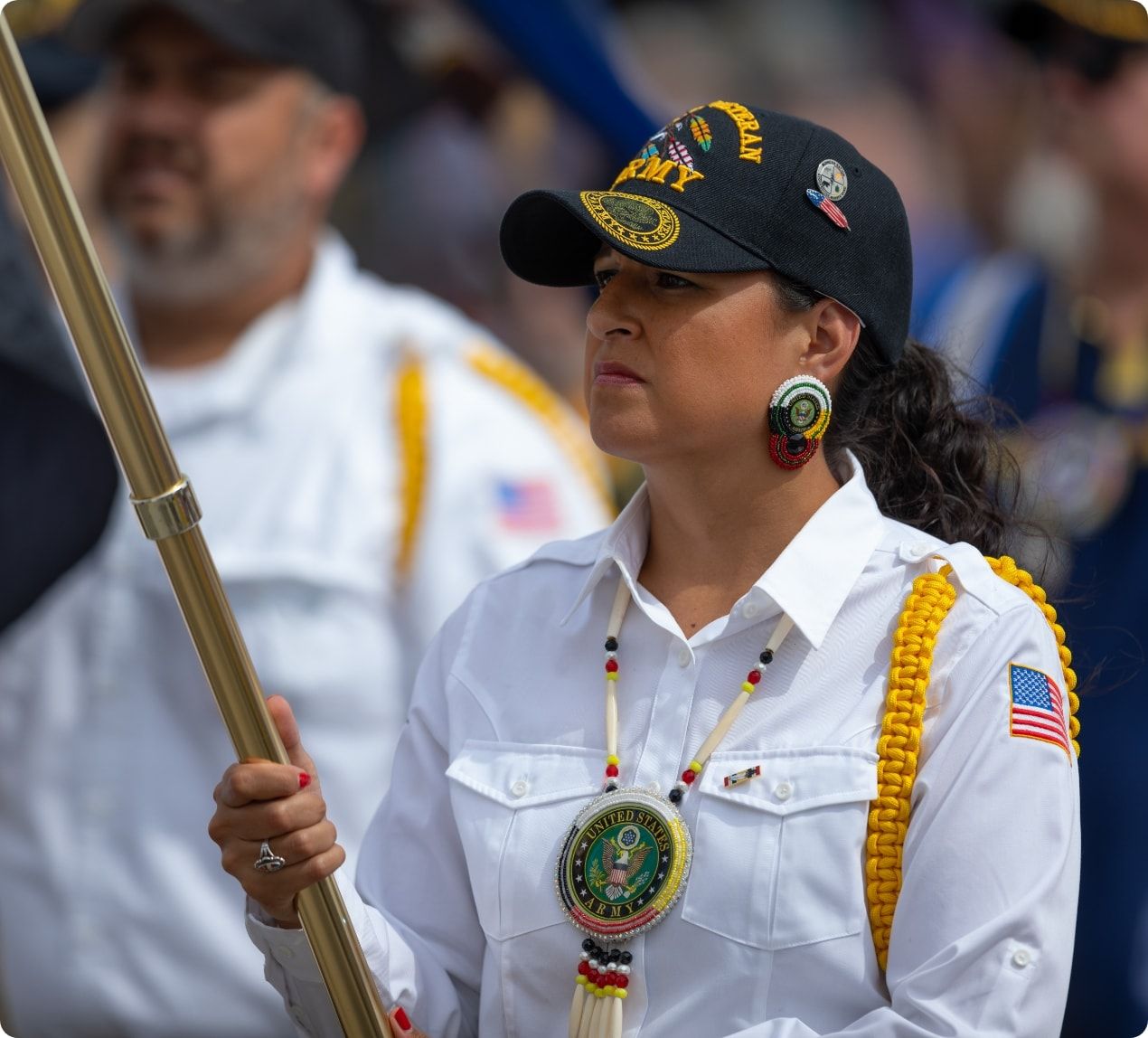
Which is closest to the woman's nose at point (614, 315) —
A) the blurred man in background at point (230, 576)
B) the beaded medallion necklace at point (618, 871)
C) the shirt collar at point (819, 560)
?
the shirt collar at point (819, 560)

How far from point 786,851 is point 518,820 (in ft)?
1.10

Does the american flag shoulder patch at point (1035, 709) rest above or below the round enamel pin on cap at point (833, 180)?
below

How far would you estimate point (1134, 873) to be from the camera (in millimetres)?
4801

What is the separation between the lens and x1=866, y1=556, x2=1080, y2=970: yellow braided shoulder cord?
2.03m

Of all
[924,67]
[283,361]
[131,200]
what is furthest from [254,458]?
[924,67]

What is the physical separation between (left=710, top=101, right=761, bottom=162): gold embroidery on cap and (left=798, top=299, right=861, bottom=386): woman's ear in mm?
189

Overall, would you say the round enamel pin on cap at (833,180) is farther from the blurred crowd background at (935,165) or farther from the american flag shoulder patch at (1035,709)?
the blurred crowd background at (935,165)

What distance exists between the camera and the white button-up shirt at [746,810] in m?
1.98

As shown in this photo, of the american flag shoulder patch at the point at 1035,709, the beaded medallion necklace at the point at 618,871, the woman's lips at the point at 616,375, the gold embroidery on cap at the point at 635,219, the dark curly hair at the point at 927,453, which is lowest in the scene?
the beaded medallion necklace at the point at 618,871

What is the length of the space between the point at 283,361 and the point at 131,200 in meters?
0.65

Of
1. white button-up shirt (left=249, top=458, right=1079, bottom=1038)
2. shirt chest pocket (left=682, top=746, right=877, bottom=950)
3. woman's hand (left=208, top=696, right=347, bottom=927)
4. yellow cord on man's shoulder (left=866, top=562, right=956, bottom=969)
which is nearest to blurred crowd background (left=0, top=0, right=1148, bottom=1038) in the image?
white button-up shirt (left=249, top=458, right=1079, bottom=1038)

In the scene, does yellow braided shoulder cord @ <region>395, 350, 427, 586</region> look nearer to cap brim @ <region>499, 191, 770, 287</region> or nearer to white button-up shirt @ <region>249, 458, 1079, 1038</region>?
white button-up shirt @ <region>249, 458, 1079, 1038</region>

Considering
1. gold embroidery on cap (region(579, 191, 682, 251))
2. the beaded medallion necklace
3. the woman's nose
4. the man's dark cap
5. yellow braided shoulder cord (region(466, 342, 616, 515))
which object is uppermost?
the man's dark cap

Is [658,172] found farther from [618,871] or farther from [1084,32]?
[1084,32]
